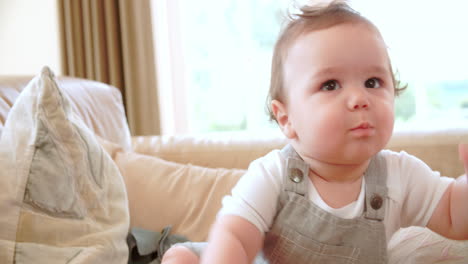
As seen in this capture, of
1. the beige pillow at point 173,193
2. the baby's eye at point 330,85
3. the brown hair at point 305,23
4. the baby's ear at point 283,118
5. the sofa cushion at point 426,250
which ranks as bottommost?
the beige pillow at point 173,193

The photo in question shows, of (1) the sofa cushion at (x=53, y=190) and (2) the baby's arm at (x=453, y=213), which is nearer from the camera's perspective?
(2) the baby's arm at (x=453, y=213)

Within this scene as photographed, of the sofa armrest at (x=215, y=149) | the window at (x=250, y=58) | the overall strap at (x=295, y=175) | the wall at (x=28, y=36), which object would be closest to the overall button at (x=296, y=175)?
the overall strap at (x=295, y=175)

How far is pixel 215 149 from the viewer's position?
1885mm

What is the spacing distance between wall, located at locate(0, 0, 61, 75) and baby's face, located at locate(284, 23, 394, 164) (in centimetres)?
257

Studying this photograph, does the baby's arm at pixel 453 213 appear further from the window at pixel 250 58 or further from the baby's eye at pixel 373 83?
the window at pixel 250 58

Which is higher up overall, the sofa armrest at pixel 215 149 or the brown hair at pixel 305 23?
the brown hair at pixel 305 23

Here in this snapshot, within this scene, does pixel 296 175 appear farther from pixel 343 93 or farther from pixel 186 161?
pixel 186 161

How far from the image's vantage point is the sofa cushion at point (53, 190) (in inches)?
42.0

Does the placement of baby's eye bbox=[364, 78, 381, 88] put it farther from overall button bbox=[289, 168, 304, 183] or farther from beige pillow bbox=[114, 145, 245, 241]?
beige pillow bbox=[114, 145, 245, 241]

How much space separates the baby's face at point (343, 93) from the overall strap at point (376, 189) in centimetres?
Result: 9

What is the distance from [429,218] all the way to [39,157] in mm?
809

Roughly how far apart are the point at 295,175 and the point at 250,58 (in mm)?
2499

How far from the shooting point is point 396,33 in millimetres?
3250

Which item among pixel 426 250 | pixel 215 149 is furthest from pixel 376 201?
pixel 215 149
